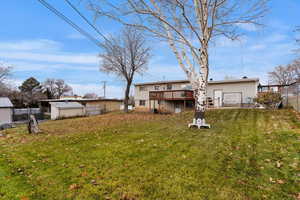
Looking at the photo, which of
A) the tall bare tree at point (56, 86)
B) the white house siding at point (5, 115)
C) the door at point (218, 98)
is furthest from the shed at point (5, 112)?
the tall bare tree at point (56, 86)

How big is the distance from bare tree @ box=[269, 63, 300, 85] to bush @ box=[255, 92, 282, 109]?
23.5 meters

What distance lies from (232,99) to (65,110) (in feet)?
70.2

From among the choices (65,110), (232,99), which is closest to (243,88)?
(232,99)

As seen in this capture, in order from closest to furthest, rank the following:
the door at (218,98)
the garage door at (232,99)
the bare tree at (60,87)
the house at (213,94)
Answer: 1. the house at (213,94)
2. the garage door at (232,99)
3. the door at (218,98)
4. the bare tree at (60,87)

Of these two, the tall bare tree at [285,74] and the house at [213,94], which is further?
the tall bare tree at [285,74]

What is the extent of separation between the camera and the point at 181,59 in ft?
26.9

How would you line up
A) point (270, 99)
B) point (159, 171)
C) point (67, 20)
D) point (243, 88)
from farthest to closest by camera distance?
point (243, 88) < point (270, 99) < point (67, 20) < point (159, 171)

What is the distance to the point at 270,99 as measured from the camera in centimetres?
1362

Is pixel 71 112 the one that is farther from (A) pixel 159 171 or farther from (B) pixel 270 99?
(B) pixel 270 99

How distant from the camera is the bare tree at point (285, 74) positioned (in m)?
31.1

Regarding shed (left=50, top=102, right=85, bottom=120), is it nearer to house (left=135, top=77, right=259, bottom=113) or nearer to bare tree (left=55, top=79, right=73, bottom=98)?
house (left=135, top=77, right=259, bottom=113)

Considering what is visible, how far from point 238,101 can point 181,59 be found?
1300cm

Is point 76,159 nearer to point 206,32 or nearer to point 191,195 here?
point 191,195

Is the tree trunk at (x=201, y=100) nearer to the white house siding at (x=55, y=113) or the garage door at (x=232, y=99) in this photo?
the garage door at (x=232, y=99)
